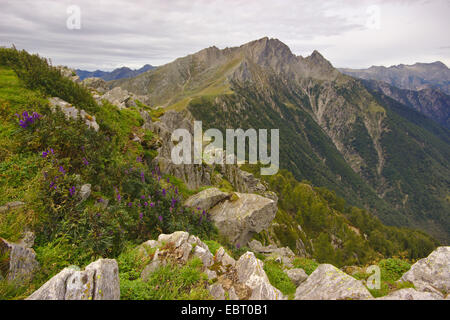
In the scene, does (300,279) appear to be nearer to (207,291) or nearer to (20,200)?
(207,291)

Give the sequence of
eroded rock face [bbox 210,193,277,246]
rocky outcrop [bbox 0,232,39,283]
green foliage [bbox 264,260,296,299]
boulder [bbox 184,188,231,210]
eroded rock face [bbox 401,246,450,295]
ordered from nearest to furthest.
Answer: rocky outcrop [bbox 0,232,39,283] → eroded rock face [bbox 401,246,450,295] → green foliage [bbox 264,260,296,299] → boulder [bbox 184,188,231,210] → eroded rock face [bbox 210,193,277,246]

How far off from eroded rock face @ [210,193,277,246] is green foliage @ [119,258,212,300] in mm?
8725

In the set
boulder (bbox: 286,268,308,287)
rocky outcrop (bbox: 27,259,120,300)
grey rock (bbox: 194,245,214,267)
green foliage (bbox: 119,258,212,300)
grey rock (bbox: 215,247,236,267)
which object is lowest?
boulder (bbox: 286,268,308,287)

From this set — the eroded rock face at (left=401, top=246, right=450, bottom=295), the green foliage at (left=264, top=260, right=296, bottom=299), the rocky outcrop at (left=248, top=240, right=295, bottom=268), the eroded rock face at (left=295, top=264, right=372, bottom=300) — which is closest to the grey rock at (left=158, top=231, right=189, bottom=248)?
the green foliage at (left=264, top=260, right=296, bottom=299)

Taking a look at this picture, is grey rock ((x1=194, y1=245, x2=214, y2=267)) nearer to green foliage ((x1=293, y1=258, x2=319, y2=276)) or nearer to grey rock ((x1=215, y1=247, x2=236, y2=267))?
grey rock ((x1=215, y1=247, x2=236, y2=267))

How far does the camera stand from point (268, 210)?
18875mm

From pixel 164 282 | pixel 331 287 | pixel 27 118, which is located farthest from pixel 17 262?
pixel 331 287

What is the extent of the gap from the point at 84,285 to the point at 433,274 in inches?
470

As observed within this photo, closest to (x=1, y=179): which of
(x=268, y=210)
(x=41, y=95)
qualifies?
(x=41, y=95)

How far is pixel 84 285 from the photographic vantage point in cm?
518

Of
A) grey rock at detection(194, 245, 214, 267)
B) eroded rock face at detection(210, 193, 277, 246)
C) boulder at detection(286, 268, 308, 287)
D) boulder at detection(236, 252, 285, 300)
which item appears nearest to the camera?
boulder at detection(236, 252, 285, 300)

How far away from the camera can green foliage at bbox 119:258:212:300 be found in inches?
231
